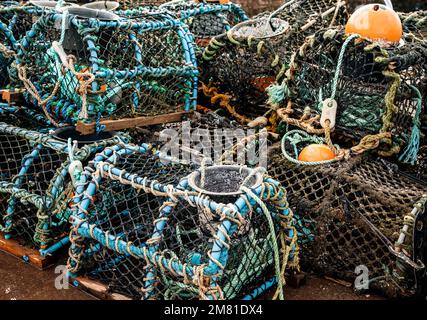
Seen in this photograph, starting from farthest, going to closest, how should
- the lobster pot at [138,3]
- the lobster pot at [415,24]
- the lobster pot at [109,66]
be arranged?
1. the lobster pot at [138,3]
2. the lobster pot at [415,24]
3. the lobster pot at [109,66]

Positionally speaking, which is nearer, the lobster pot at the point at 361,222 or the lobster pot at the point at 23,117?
the lobster pot at the point at 361,222

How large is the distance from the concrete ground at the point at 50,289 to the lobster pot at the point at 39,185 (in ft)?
0.64

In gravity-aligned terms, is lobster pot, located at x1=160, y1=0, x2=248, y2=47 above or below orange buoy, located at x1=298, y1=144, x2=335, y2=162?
above

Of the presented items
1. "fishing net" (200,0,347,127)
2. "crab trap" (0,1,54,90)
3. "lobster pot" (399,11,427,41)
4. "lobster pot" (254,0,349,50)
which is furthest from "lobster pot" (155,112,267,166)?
"lobster pot" (399,11,427,41)

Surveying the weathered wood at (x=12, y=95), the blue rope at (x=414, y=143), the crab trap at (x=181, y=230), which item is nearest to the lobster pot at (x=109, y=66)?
the weathered wood at (x=12, y=95)

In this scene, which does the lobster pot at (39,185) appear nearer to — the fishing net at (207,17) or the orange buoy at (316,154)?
the orange buoy at (316,154)

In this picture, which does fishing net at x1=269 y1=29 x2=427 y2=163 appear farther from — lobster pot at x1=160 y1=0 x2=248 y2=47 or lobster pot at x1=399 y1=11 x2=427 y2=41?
lobster pot at x1=160 y1=0 x2=248 y2=47

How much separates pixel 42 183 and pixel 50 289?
872mm

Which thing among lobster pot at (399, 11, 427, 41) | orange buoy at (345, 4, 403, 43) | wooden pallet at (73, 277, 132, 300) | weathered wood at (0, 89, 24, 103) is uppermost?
orange buoy at (345, 4, 403, 43)

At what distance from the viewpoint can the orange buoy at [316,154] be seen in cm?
352

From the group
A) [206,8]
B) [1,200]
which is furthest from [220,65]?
[1,200]

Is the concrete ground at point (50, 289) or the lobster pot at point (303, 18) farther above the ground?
the lobster pot at point (303, 18)

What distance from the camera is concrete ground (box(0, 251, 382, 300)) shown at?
3.15m

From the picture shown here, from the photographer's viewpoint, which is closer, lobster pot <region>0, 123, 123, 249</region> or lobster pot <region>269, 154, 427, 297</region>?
lobster pot <region>269, 154, 427, 297</region>
